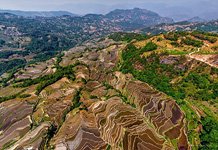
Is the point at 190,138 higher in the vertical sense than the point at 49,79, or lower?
higher

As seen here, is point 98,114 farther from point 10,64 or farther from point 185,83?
point 10,64

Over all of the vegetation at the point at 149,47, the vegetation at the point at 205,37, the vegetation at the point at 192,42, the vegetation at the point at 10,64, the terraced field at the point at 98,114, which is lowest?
the vegetation at the point at 10,64

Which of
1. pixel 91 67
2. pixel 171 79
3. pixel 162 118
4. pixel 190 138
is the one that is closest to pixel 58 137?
pixel 162 118

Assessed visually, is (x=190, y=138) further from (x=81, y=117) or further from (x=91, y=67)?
(x=91, y=67)

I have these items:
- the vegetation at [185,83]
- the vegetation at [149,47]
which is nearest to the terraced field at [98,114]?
the vegetation at [185,83]

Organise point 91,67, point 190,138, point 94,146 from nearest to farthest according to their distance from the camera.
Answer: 1. point 94,146
2. point 190,138
3. point 91,67

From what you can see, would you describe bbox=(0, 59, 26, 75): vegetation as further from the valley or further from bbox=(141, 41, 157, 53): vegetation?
bbox=(141, 41, 157, 53): vegetation

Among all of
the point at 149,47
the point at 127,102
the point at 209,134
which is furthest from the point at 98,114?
the point at 149,47

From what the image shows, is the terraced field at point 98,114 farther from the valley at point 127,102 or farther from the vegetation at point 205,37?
the vegetation at point 205,37

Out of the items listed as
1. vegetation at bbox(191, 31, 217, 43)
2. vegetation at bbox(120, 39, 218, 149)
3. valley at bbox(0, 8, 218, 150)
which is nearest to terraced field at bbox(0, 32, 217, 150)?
valley at bbox(0, 8, 218, 150)
